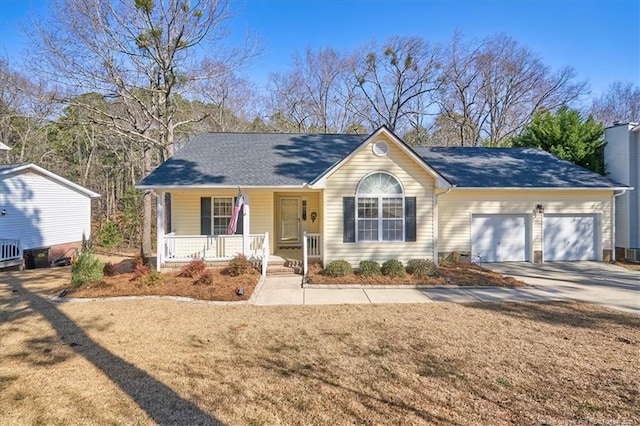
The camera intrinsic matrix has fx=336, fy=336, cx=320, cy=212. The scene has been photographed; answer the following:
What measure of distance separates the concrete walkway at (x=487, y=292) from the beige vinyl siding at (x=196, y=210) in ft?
8.93

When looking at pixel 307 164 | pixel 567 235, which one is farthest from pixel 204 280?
pixel 567 235

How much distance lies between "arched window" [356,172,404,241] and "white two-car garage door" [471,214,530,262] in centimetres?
453

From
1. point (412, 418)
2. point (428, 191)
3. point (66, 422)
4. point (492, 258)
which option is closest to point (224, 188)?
point (428, 191)

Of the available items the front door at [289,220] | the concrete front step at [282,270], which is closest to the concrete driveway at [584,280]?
the concrete front step at [282,270]

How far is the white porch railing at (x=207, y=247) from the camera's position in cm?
1134

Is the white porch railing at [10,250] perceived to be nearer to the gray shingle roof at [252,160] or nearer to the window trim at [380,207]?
the gray shingle roof at [252,160]

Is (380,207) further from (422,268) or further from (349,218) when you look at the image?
(422,268)

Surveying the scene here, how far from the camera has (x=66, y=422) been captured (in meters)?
3.40

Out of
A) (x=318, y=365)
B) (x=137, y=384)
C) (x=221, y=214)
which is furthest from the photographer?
(x=221, y=214)

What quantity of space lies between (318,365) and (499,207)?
11.8 meters

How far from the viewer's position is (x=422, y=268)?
10.5 metres

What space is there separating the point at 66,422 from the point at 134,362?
1427 millimetres

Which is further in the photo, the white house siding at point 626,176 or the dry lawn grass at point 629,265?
the white house siding at point 626,176

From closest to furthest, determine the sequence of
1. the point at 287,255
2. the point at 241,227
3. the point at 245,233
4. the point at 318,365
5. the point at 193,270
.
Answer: the point at 318,365, the point at 193,270, the point at 245,233, the point at 241,227, the point at 287,255
